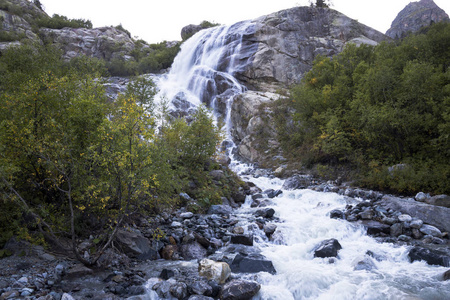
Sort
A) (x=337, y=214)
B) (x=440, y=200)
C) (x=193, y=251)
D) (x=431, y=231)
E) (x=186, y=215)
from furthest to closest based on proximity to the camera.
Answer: (x=337, y=214)
(x=440, y=200)
(x=186, y=215)
(x=431, y=231)
(x=193, y=251)

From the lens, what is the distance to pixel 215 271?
6.51m

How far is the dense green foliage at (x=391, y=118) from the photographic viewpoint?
1310 cm

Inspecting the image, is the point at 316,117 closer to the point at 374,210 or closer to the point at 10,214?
the point at 374,210

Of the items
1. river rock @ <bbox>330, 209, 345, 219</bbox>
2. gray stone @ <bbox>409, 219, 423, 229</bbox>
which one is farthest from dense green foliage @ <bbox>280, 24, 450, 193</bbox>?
river rock @ <bbox>330, 209, 345, 219</bbox>

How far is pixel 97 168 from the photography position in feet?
21.6

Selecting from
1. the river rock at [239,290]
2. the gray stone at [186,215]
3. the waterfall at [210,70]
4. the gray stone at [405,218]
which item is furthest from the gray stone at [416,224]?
the waterfall at [210,70]

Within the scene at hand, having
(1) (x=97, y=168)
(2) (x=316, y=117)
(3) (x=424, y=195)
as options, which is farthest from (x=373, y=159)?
(1) (x=97, y=168)

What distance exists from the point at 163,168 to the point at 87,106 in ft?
8.79

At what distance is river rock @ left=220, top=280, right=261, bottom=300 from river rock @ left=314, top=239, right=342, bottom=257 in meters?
2.75

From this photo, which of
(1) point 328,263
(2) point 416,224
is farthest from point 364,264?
(2) point 416,224

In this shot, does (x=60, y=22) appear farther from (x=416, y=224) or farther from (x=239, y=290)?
(x=416, y=224)

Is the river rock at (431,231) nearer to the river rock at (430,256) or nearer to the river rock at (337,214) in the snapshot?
the river rock at (430,256)

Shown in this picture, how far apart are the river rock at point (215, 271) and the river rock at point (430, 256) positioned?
5.59 meters

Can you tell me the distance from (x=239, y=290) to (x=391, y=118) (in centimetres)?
1314
